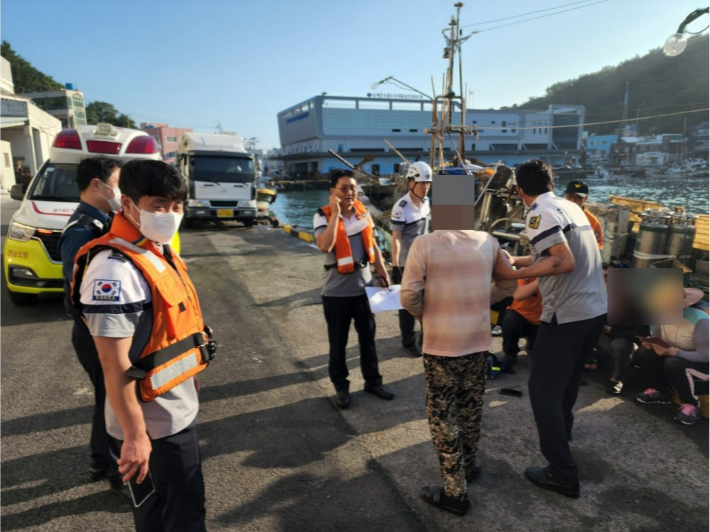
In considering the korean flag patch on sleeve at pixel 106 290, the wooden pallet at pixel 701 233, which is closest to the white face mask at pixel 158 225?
the korean flag patch on sleeve at pixel 106 290

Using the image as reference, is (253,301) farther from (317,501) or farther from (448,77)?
(448,77)

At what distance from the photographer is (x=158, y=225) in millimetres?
1811

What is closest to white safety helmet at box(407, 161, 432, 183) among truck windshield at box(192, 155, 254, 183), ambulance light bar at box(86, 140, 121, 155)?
ambulance light bar at box(86, 140, 121, 155)

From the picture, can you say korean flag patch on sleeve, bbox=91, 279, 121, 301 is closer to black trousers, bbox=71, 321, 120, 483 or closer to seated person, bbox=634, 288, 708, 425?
black trousers, bbox=71, 321, 120, 483

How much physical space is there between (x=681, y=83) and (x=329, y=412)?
53.1m

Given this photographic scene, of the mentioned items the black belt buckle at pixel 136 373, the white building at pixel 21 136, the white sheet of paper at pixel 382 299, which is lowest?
the white sheet of paper at pixel 382 299

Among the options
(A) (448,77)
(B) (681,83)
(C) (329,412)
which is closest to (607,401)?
(C) (329,412)

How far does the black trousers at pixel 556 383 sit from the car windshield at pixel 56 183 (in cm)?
717

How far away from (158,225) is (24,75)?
95484 mm

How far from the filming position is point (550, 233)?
265 cm

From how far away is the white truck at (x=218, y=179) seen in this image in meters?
15.0

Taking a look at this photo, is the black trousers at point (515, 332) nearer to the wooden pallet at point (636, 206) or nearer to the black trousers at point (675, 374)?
the black trousers at point (675, 374)

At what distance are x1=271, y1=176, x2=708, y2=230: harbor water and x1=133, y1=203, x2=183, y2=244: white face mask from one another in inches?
1161

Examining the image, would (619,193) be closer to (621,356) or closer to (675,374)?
(621,356)
